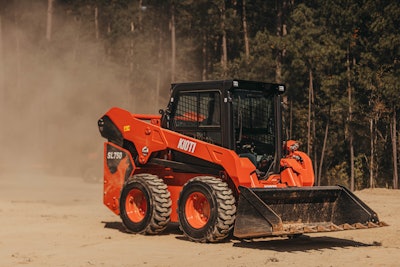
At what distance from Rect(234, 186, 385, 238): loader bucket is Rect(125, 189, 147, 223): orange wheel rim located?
2.95m

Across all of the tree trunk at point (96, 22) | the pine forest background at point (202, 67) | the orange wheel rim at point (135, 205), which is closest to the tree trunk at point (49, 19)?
the pine forest background at point (202, 67)

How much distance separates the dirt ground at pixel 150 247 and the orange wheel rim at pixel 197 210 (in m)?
0.42

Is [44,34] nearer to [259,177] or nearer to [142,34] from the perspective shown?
[142,34]

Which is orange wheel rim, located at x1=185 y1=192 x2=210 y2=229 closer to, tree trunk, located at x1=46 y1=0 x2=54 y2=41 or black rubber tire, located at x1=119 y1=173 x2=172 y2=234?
black rubber tire, located at x1=119 y1=173 x2=172 y2=234

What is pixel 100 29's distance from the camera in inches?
3110

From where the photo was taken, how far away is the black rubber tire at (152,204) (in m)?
15.3

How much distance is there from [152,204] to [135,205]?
0.82m

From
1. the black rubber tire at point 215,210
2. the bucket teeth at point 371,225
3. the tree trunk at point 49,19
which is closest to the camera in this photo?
the black rubber tire at point 215,210

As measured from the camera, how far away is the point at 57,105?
46.6 metres

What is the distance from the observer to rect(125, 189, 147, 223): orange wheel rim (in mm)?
15922

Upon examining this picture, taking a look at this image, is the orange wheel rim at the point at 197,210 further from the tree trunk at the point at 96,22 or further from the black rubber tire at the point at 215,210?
the tree trunk at the point at 96,22

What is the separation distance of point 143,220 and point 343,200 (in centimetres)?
397

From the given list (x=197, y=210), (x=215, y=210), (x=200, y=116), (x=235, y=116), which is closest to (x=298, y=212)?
(x=215, y=210)

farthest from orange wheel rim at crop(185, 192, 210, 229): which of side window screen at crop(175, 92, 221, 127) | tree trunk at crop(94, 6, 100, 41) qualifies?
tree trunk at crop(94, 6, 100, 41)
